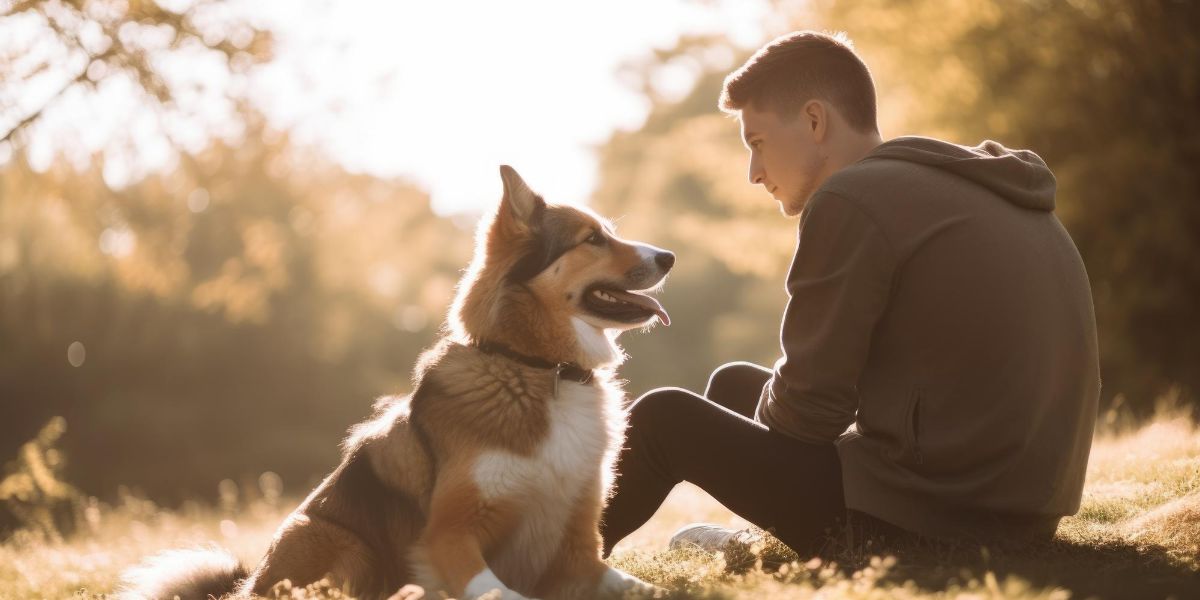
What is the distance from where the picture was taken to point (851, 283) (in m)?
3.49

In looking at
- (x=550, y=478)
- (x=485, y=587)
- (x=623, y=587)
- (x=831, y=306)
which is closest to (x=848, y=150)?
(x=831, y=306)

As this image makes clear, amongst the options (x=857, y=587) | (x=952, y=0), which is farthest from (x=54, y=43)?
(x=952, y=0)

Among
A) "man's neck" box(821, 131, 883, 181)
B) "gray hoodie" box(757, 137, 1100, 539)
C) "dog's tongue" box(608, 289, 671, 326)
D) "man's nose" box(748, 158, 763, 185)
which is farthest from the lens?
"dog's tongue" box(608, 289, 671, 326)

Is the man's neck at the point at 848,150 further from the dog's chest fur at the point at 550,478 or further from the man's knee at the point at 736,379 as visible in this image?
Result: the dog's chest fur at the point at 550,478

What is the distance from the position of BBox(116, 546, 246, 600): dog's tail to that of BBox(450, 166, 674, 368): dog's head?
142cm

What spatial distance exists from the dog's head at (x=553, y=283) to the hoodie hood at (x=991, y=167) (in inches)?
48.9

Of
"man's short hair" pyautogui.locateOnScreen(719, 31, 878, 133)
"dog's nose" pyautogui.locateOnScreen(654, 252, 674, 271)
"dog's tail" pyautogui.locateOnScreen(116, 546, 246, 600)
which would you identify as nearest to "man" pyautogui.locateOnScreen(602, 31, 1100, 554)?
"man's short hair" pyautogui.locateOnScreen(719, 31, 878, 133)

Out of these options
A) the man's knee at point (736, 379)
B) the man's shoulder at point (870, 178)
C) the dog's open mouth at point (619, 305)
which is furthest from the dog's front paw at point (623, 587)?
the man's shoulder at point (870, 178)

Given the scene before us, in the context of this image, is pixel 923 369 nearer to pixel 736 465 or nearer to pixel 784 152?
pixel 736 465

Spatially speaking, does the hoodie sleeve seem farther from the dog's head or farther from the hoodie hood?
the dog's head

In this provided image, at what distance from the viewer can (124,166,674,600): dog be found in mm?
3904

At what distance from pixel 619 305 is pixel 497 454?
Answer: 1.01m

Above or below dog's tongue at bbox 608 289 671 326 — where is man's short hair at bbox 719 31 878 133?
above

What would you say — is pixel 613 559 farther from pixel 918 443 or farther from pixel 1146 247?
pixel 1146 247
